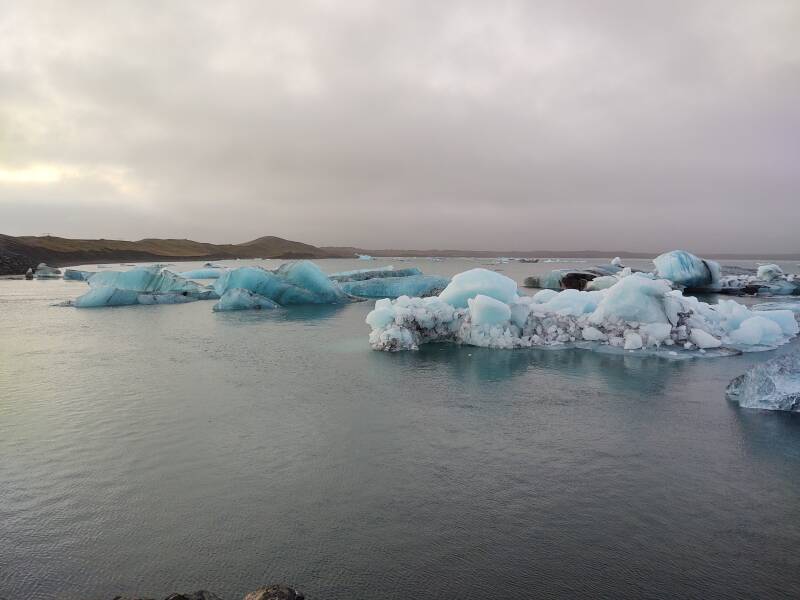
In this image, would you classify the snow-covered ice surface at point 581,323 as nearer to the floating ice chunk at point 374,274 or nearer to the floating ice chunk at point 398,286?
the floating ice chunk at point 398,286

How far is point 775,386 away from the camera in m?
6.00

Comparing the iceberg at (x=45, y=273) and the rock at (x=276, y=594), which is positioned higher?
the iceberg at (x=45, y=273)

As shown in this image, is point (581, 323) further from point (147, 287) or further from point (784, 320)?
point (147, 287)

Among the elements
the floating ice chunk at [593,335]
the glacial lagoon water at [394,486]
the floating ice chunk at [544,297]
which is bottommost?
the glacial lagoon water at [394,486]

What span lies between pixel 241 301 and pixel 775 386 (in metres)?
14.6

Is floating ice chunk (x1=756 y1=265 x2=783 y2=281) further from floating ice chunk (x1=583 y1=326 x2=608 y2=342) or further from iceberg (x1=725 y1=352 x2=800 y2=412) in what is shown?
iceberg (x1=725 y1=352 x2=800 y2=412)

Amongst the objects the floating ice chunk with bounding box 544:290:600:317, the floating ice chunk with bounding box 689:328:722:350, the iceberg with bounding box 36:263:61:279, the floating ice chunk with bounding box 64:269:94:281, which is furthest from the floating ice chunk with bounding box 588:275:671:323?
the iceberg with bounding box 36:263:61:279

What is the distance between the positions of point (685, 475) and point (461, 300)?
7.35m

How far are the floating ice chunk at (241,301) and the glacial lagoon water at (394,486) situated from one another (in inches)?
352

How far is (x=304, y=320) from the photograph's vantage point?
47.6 ft

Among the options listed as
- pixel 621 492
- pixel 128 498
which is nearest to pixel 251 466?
pixel 128 498

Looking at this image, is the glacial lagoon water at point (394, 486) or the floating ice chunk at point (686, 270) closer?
the glacial lagoon water at point (394, 486)

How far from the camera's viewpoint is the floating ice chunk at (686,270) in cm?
2364

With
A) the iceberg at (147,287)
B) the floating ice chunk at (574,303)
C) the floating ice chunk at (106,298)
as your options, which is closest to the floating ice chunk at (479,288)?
the floating ice chunk at (574,303)
